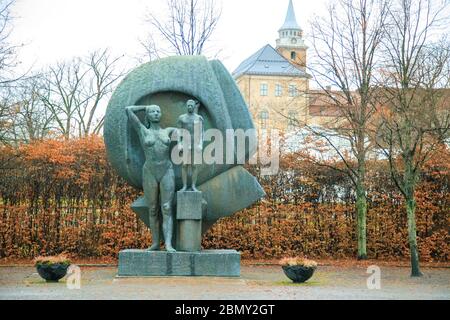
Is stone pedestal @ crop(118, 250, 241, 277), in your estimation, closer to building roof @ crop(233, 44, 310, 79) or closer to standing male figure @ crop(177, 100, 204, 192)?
standing male figure @ crop(177, 100, 204, 192)

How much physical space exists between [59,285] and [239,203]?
3.71m

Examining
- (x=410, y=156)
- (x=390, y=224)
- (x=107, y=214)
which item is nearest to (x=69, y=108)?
(x=107, y=214)

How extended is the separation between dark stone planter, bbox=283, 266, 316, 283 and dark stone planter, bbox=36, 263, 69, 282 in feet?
13.8

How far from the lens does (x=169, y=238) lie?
42.1 feet

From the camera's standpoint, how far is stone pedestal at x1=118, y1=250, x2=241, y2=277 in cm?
1262

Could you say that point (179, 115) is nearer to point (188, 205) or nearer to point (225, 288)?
point (188, 205)

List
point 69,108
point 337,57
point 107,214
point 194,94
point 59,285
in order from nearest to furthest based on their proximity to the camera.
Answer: point 59,285 < point 194,94 < point 107,214 < point 337,57 < point 69,108

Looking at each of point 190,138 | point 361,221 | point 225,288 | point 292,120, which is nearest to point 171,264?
point 225,288

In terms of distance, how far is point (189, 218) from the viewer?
12.9 metres

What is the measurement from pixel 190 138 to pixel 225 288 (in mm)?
3003

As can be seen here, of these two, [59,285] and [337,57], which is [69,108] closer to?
[337,57]

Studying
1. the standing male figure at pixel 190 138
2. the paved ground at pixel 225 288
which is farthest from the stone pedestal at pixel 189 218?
the paved ground at pixel 225 288

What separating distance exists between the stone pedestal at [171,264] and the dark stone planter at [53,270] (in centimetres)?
108

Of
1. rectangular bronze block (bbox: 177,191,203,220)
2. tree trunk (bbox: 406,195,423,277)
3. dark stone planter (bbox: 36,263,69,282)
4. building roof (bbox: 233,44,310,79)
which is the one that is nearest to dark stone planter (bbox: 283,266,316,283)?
rectangular bronze block (bbox: 177,191,203,220)
